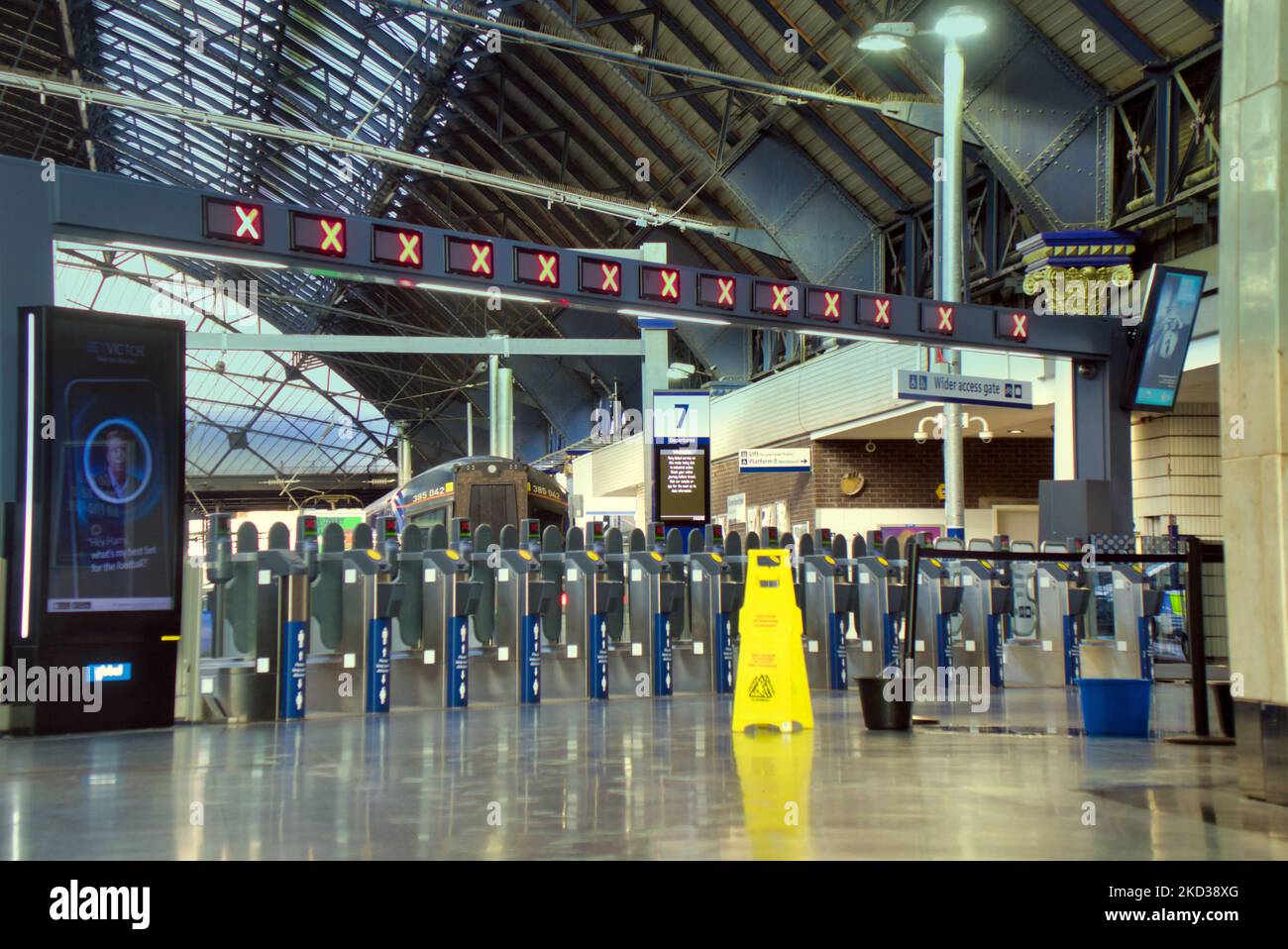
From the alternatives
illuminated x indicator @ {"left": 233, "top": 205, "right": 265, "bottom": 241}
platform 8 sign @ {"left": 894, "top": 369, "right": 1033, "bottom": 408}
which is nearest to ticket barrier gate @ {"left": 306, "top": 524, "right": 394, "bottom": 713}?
illuminated x indicator @ {"left": 233, "top": 205, "right": 265, "bottom": 241}

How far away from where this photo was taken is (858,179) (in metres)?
24.4

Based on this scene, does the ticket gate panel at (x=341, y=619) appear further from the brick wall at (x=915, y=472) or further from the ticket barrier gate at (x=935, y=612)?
the brick wall at (x=915, y=472)

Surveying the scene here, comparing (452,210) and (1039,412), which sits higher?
(452,210)

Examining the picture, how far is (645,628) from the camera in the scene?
13664 mm

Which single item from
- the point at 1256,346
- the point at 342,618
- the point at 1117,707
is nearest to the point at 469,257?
the point at 342,618

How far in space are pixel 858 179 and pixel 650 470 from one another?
920cm

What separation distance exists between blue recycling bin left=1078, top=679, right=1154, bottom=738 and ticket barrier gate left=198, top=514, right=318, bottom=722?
6.28 m

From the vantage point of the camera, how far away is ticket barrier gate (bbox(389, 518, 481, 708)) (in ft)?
40.4

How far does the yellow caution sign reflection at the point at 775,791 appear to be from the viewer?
16.1ft

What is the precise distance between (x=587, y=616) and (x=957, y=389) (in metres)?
4.97

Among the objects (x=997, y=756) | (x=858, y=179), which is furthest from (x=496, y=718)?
(x=858, y=179)

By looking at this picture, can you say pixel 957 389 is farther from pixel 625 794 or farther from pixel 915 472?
pixel 915 472
